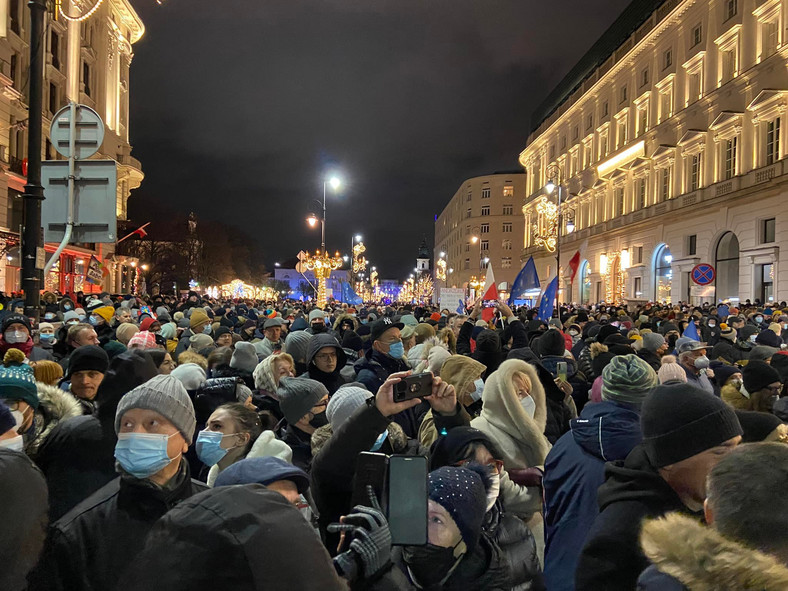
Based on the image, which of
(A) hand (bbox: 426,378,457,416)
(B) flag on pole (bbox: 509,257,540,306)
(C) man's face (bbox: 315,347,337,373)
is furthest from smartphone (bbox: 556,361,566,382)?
(B) flag on pole (bbox: 509,257,540,306)

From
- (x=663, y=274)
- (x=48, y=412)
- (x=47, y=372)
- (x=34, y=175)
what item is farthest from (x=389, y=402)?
(x=663, y=274)

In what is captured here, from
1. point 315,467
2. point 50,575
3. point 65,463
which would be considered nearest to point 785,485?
point 315,467

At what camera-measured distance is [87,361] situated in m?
4.56

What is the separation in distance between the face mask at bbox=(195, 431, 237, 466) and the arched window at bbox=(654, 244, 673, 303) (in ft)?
124

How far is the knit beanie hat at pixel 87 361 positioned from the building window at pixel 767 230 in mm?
31000

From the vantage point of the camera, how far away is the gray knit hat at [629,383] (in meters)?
3.29

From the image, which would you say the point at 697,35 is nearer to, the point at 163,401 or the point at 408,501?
the point at 163,401

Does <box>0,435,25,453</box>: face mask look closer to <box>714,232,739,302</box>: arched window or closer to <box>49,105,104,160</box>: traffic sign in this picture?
<box>49,105,104,160</box>: traffic sign

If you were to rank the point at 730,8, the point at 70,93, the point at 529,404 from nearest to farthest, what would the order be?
the point at 529,404 → the point at 730,8 → the point at 70,93

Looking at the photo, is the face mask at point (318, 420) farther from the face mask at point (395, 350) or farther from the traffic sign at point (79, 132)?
the traffic sign at point (79, 132)

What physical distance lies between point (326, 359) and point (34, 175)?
337 cm

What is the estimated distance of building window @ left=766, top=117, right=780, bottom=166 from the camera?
27938mm

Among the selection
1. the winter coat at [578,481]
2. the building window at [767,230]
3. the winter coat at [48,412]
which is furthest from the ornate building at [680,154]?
the winter coat at [48,412]

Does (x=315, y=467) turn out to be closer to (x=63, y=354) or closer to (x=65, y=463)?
(x=65, y=463)
